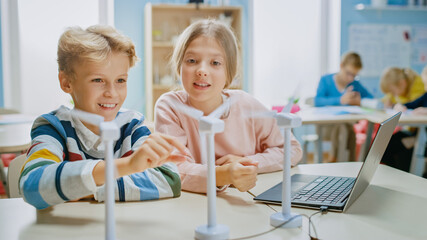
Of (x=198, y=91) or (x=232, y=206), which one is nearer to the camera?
(x=232, y=206)

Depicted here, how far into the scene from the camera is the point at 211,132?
0.73 metres

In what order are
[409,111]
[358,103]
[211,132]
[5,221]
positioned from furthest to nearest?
[358,103]
[409,111]
[5,221]
[211,132]

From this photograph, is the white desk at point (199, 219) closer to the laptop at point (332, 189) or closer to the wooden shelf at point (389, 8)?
the laptop at point (332, 189)

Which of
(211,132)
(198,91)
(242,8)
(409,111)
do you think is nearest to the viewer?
(211,132)

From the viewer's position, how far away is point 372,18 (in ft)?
18.0

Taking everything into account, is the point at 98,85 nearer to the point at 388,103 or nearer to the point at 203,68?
the point at 203,68

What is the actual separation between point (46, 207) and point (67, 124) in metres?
0.21

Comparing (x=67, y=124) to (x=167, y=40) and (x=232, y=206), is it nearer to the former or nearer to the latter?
(x=232, y=206)

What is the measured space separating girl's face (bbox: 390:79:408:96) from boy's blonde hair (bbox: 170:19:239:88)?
3.24 metres

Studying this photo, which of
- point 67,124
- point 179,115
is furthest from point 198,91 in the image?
point 67,124

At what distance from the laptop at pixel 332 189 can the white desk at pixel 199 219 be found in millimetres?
27

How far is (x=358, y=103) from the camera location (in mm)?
3959

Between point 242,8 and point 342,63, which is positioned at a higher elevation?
point 242,8

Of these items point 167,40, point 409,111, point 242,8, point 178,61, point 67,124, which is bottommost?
point 409,111
